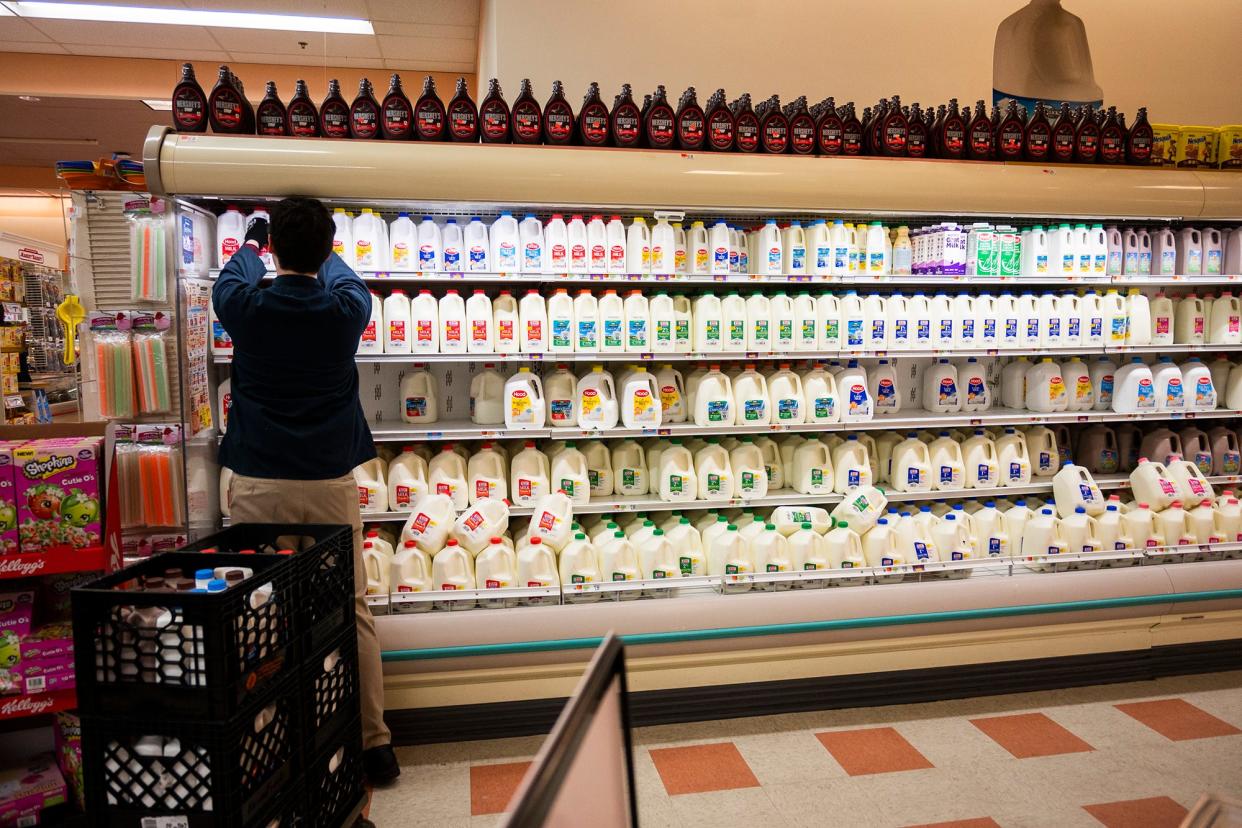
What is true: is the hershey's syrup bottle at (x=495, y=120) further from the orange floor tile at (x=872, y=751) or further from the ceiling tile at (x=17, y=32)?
the ceiling tile at (x=17, y=32)

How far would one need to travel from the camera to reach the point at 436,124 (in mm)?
3141

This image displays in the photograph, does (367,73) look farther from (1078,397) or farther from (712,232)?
(1078,397)

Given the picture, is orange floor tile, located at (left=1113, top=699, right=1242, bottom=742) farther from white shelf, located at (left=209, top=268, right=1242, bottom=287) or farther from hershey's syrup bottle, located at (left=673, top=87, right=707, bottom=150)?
hershey's syrup bottle, located at (left=673, top=87, right=707, bottom=150)

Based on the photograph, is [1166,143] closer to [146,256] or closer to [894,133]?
[894,133]

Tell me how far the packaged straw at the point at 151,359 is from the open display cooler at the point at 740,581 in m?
0.46

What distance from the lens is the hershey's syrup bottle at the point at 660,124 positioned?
10.6 feet

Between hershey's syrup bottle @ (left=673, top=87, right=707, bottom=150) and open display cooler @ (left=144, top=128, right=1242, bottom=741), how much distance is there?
0.45 ft

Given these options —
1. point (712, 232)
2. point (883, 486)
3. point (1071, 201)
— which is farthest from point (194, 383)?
point (1071, 201)

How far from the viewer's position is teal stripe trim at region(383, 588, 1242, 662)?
2.95 metres

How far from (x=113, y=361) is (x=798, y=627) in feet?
8.95

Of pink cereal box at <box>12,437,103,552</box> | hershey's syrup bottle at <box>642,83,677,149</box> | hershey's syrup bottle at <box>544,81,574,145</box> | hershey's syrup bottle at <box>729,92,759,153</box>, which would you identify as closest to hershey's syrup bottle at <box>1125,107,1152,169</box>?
hershey's syrup bottle at <box>729,92,759,153</box>

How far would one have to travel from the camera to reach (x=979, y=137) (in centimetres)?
350

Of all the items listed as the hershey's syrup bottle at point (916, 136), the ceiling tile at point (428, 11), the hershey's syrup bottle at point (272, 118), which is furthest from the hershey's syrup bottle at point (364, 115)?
the ceiling tile at point (428, 11)

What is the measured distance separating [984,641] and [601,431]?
5.99 feet
